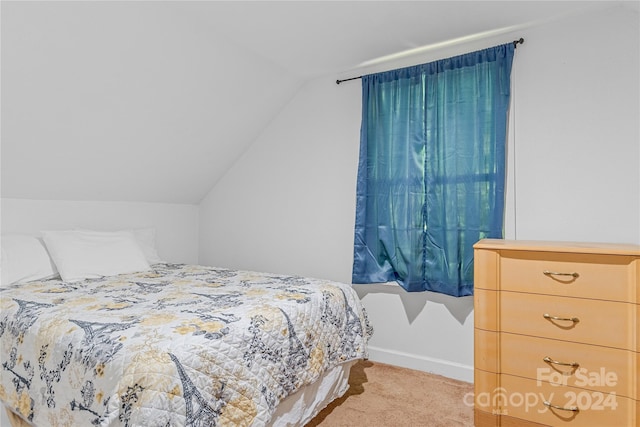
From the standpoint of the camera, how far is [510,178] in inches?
92.7

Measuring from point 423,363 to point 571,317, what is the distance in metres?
1.18

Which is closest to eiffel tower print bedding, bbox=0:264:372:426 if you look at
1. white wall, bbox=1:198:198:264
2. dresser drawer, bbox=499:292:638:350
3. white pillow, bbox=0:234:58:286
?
white pillow, bbox=0:234:58:286

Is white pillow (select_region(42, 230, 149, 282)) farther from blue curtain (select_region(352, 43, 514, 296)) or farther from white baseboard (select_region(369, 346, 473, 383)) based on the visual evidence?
white baseboard (select_region(369, 346, 473, 383))

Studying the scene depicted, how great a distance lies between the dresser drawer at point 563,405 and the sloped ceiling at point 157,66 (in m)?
1.99

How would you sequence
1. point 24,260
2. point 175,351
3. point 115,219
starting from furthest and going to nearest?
1. point 115,219
2. point 24,260
3. point 175,351

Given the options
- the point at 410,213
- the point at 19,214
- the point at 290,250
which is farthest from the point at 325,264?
the point at 19,214

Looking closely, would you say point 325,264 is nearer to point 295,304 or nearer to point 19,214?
point 295,304

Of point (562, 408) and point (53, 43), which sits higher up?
point (53, 43)

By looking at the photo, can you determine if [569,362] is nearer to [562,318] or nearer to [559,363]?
[559,363]

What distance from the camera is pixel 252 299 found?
1.86 meters

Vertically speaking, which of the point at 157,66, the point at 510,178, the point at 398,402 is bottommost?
the point at 398,402

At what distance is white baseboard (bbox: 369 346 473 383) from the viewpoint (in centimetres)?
248

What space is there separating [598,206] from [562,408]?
3.65 ft

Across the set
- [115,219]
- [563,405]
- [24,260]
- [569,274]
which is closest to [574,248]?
[569,274]
